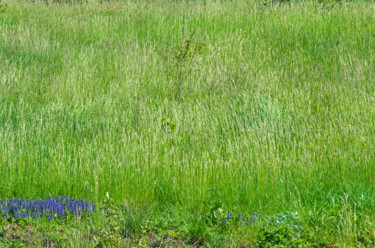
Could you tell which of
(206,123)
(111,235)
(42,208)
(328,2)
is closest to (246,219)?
(111,235)

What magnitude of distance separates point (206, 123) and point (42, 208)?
7.92 feet

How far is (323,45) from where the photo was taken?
28.5 ft

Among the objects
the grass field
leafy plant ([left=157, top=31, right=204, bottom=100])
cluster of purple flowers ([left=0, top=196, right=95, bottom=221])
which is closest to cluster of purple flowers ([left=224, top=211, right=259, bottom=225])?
the grass field

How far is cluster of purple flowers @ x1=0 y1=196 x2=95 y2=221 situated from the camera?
3.76 m

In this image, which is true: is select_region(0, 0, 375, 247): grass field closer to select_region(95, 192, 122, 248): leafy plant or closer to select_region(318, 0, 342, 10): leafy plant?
select_region(95, 192, 122, 248): leafy plant

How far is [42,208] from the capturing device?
12.7 ft

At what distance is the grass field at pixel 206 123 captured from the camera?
4.05 metres

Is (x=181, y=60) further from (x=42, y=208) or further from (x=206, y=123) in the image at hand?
(x=42, y=208)

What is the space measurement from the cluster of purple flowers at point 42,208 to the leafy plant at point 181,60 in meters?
3.26

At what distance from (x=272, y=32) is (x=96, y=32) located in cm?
380

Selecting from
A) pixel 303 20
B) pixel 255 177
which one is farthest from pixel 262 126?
pixel 303 20

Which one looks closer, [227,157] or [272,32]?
[227,157]

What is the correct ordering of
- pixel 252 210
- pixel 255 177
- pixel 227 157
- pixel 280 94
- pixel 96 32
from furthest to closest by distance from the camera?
1. pixel 96 32
2. pixel 280 94
3. pixel 227 157
4. pixel 255 177
5. pixel 252 210

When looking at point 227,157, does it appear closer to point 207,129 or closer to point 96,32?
point 207,129
